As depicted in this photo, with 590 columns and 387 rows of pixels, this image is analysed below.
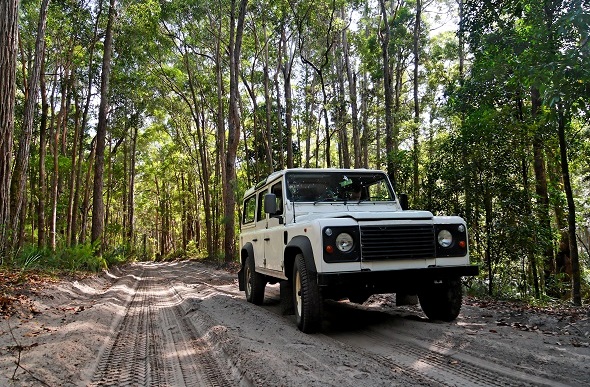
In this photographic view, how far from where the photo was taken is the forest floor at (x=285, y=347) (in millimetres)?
3351

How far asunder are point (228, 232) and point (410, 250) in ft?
48.1

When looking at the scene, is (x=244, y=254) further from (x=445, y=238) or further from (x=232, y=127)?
(x=232, y=127)

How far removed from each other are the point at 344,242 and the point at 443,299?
175 centimetres

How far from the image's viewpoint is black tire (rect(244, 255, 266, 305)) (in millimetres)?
7395

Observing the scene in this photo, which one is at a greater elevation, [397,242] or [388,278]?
[397,242]

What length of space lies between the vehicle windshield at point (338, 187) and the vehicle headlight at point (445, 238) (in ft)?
5.34

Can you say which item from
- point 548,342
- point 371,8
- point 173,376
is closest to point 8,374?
point 173,376

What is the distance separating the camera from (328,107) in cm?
2109

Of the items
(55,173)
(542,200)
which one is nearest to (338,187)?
(542,200)

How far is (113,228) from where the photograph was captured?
110 feet

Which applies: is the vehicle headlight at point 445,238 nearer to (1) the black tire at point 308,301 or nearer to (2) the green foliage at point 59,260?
(1) the black tire at point 308,301

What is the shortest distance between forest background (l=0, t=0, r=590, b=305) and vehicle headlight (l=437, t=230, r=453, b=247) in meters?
2.34

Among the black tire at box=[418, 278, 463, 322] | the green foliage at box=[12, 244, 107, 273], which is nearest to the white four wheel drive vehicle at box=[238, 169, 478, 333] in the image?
the black tire at box=[418, 278, 463, 322]

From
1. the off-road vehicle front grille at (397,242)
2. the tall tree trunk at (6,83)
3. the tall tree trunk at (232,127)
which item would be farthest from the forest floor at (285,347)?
the tall tree trunk at (232,127)
